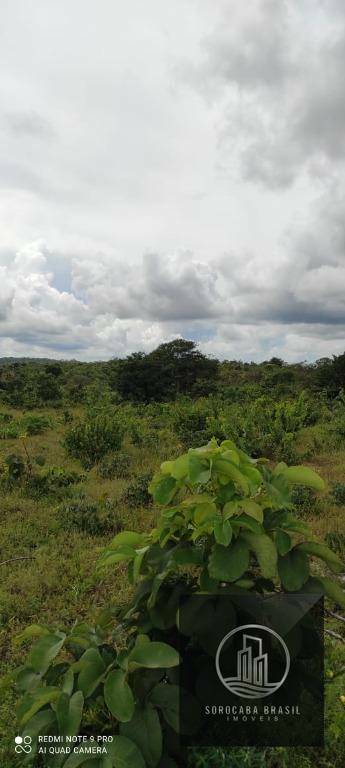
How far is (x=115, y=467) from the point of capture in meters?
9.48

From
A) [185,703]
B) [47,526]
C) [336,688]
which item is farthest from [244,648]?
[47,526]

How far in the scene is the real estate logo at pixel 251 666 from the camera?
184 cm

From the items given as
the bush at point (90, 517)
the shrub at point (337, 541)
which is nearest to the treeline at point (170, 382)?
the bush at point (90, 517)

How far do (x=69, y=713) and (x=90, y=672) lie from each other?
0.46 feet

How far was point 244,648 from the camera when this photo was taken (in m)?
1.86

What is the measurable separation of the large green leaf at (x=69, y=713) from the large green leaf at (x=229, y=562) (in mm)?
649

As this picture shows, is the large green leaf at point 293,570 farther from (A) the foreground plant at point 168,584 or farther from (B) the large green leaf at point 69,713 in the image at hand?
(B) the large green leaf at point 69,713

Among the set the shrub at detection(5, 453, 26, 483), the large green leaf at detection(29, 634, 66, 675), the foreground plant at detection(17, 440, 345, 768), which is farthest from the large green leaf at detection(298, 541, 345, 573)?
the shrub at detection(5, 453, 26, 483)

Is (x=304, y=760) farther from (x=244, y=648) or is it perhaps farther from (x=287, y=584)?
(x=287, y=584)

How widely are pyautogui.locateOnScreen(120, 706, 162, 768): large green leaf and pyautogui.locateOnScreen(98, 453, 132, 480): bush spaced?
750cm

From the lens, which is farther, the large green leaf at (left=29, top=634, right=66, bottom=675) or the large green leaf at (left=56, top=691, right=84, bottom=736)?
the large green leaf at (left=29, top=634, right=66, bottom=675)

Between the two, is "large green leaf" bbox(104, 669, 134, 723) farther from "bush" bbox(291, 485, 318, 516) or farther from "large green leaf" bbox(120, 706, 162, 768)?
"bush" bbox(291, 485, 318, 516)

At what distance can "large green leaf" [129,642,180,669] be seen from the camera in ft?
5.23

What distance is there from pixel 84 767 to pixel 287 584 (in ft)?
3.07
